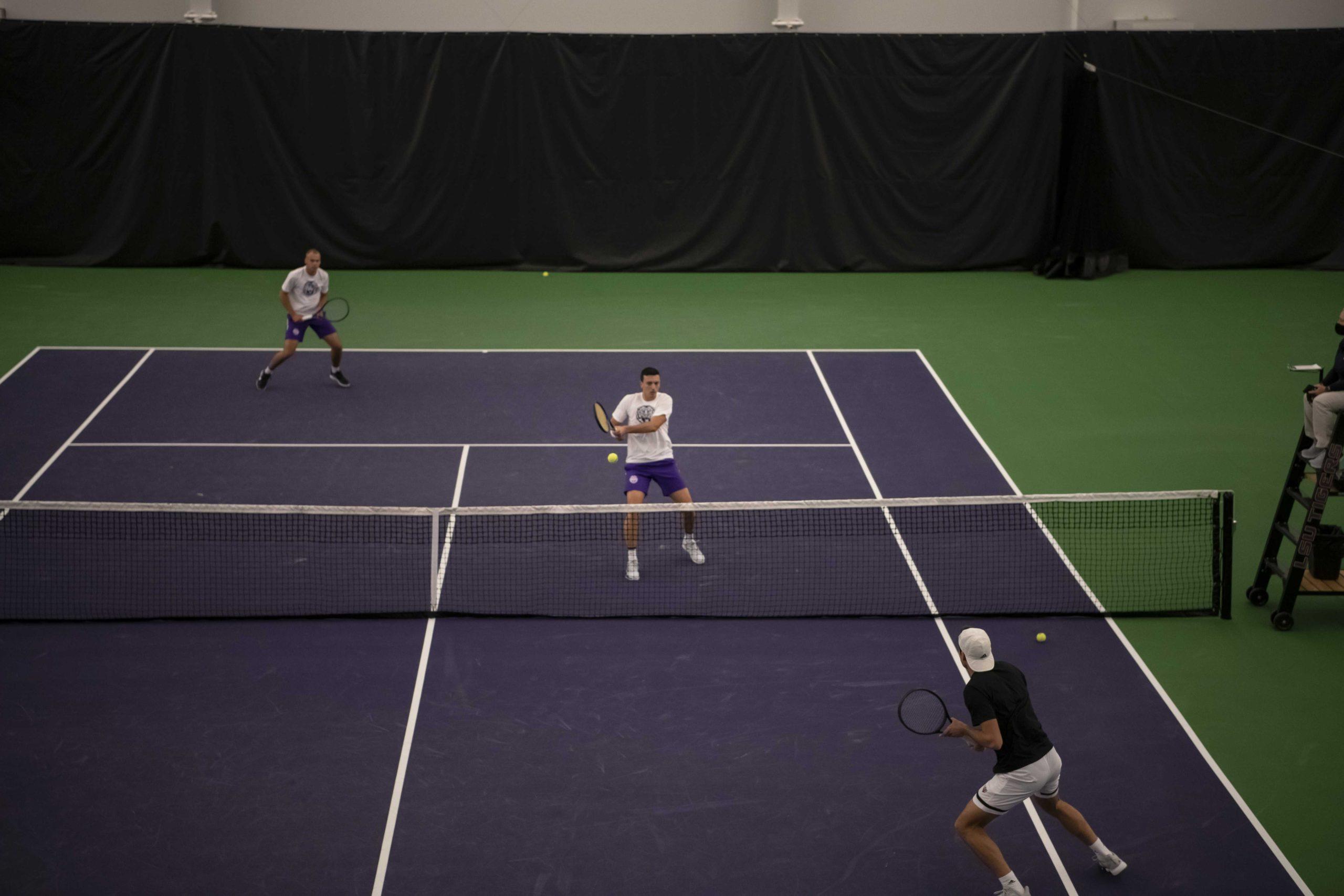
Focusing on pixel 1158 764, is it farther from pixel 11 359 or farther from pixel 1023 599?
pixel 11 359

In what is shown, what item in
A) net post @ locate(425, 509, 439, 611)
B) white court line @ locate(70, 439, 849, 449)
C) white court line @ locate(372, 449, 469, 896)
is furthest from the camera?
white court line @ locate(70, 439, 849, 449)

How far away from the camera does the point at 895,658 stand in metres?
8.37

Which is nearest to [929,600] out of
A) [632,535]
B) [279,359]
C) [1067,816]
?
[632,535]

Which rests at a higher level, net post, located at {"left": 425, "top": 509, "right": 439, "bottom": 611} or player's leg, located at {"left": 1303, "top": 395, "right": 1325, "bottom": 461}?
player's leg, located at {"left": 1303, "top": 395, "right": 1325, "bottom": 461}

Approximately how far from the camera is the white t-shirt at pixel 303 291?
13.3 m

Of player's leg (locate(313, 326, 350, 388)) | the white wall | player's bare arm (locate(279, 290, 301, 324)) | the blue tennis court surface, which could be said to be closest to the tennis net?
the blue tennis court surface

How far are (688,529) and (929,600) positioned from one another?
6.34 feet

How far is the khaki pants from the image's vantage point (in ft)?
27.1

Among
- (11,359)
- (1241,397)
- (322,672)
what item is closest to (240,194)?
(11,359)

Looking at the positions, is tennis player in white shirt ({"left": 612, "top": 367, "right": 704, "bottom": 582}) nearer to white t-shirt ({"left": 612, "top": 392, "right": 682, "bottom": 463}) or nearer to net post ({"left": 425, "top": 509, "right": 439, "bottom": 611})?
white t-shirt ({"left": 612, "top": 392, "right": 682, "bottom": 463})

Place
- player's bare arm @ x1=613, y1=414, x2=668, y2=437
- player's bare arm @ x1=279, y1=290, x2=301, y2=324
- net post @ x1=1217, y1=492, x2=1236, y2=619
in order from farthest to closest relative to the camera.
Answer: player's bare arm @ x1=279, y1=290, x2=301, y2=324
player's bare arm @ x1=613, y1=414, x2=668, y2=437
net post @ x1=1217, y1=492, x2=1236, y2=619

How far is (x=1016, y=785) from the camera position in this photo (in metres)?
5.92

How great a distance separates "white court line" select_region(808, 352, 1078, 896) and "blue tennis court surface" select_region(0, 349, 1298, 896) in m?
0.03

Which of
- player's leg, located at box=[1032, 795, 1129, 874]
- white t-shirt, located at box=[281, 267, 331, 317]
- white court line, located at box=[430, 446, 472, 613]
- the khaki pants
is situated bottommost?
white court line, located at box=[430, 446, 472, 613]
